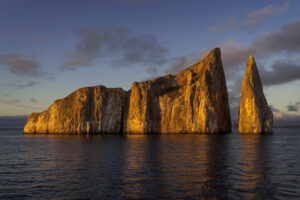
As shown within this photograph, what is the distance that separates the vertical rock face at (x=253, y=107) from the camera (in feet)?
237

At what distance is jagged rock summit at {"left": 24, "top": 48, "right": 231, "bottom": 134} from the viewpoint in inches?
3548

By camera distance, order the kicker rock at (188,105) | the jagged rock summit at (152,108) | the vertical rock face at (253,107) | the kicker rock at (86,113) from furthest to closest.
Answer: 1. the kicker rock at (86,113)
2. the jagged rock summit at (152,108)
3. the kicker rock at (188,105)
4. the vertical rock face at (253,107)

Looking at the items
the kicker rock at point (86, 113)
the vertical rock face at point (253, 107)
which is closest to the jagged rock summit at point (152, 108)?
the kicker rock at point (86, 113)

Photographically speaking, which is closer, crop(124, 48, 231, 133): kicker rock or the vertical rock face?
the vertical rock face

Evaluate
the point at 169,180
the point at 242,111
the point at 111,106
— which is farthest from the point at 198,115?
the point at 169,180

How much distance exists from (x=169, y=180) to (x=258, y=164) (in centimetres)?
1112

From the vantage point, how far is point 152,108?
10188 centimetres

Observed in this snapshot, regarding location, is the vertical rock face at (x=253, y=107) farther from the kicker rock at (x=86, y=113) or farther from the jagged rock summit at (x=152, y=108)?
the kicker rock at (x=86, y=113)

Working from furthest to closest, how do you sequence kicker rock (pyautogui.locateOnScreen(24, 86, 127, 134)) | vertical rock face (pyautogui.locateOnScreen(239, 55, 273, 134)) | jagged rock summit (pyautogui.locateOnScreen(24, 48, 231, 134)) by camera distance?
kicker rock (pyautogui.locateOnScreen(24, 86, 127, 134)) → jagged rock summit (pyautogui.locateOnScreen(24, 48, 231, 134)) → vertical rock face (pyautogui.locateOnScreen(239, 55, 273, 134))

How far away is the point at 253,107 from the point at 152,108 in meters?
42.1

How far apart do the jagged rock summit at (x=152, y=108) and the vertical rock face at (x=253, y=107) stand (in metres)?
12.5

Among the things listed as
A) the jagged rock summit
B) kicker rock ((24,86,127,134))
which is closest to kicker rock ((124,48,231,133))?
the jagged rock summit

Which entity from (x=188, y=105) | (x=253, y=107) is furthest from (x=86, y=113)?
(x=253, y=107)

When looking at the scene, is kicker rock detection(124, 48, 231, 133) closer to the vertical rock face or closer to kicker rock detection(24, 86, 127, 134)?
kicker rock detection(24, 86, 127, 134)
